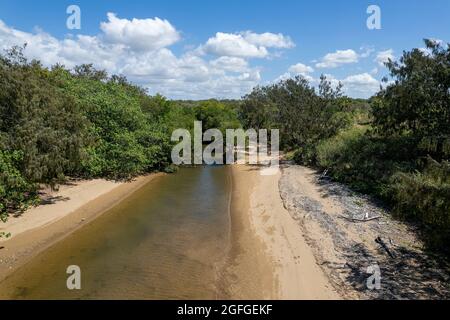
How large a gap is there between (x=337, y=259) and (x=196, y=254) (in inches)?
229

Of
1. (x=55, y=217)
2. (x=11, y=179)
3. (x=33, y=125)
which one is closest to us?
(x=11, y=179)

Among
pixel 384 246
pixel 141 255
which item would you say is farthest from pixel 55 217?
pixel 384 246

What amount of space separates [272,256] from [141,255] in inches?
221

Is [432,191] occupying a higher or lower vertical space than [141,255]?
higher

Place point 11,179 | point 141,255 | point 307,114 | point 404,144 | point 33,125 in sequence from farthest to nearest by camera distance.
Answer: point 307,114, point 404,144, point 33,125, point 141,255, point 11,179

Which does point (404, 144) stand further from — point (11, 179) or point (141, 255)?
point (11, 179)

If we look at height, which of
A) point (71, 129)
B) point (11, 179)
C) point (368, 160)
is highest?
point (71, 129)

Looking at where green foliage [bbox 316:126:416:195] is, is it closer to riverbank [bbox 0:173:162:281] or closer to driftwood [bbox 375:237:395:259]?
driftwood [bbox 375:237:395:259]

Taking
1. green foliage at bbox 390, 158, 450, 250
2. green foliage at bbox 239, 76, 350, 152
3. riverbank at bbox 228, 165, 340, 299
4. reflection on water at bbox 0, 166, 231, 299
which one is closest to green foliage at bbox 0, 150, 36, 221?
reflection on water at bbox 0, 166, 231, 299

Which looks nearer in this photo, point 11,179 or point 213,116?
point 11,179

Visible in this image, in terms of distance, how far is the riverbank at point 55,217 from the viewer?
15000 millimetres

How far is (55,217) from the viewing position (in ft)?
61.9

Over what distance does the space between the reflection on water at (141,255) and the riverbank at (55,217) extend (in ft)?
1.87
